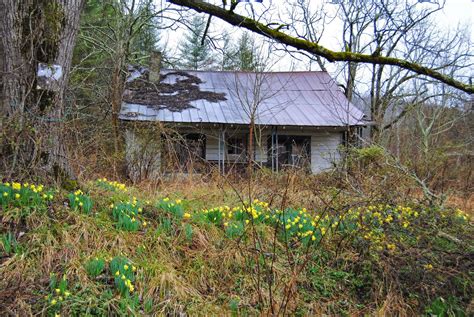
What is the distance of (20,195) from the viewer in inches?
145

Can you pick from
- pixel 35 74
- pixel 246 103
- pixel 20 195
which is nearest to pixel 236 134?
pixel 246 103

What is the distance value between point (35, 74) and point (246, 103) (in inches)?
429

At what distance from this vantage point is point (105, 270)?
337cm

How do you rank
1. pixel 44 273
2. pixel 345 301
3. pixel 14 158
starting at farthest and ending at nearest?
pixel 14 158 → pixel 345 301 → pixel 44 273

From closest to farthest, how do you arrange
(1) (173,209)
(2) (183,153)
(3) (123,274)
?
(3) (123,274), (1) (173,209), (2) (183,153)

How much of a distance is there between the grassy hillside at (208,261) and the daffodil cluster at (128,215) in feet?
0.05

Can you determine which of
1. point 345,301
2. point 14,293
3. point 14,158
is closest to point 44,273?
point 14,293

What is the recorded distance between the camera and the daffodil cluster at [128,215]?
3.97 metres

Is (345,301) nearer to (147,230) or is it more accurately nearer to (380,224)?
(380,224)

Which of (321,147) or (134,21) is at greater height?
(134,21)

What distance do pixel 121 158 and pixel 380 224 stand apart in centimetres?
627

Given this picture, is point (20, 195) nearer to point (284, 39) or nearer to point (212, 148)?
point (284, 39)

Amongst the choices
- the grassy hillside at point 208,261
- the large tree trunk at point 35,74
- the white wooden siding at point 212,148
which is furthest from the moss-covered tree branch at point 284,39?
the white wooden siding at point 212,148

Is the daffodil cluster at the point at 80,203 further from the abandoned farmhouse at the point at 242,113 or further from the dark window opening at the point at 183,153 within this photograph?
the abandoned farmhouse at the point at 242,113
